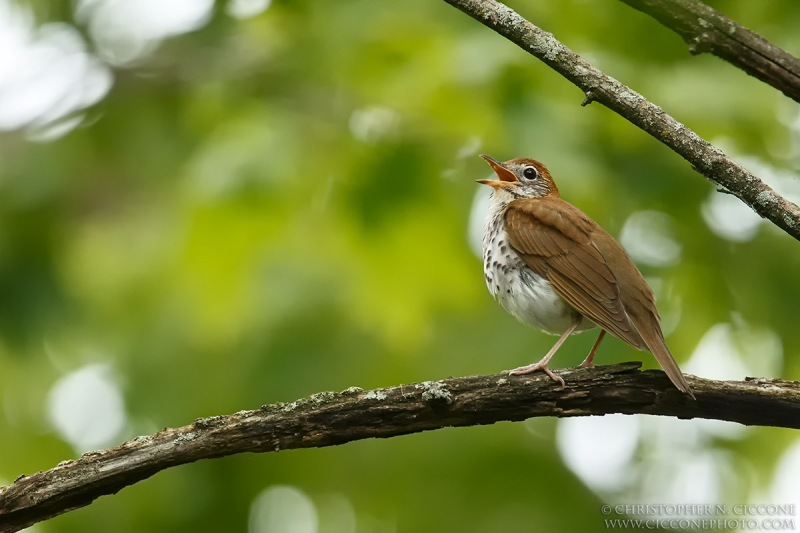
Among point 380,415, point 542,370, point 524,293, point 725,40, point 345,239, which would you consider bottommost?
point 380,415

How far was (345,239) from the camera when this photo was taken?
8.02 metres

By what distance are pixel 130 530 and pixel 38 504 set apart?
5.22 meters

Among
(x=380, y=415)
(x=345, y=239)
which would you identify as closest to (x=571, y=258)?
(x=380, y=415)

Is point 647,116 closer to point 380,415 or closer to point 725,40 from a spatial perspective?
point 725,40

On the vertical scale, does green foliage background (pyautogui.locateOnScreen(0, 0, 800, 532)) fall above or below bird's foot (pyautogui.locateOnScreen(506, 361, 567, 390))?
above

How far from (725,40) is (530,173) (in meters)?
2.89

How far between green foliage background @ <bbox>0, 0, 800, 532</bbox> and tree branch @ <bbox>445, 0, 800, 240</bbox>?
2.60m

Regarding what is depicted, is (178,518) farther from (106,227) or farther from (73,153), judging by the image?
(73,153)

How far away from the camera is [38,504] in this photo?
4.53 meters

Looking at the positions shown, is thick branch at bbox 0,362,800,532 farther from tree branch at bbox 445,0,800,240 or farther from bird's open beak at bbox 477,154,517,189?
bird's open beak at bbox 477,154,517,189

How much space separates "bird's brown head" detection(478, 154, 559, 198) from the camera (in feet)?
24.5

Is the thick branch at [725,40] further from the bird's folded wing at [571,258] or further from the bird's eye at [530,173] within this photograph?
the bird's eye at [530,173]

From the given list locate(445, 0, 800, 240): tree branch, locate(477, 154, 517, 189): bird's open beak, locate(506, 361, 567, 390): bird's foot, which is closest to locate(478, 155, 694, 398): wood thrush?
locate(506, 361, 567, 390): bird's foot

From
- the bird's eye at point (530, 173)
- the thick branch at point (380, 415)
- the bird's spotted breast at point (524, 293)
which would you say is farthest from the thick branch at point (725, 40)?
the bird's eye at point (530, 173)
